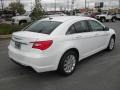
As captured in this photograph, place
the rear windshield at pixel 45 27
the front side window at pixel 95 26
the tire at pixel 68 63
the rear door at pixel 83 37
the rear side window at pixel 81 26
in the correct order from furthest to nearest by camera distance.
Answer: the front side window at pixel 95 26 < the rear side window at pixel 81 26 < the rear door at pixel 83 37 < the rear windshield at pixel 45 27 < the tire at pixel 68 63

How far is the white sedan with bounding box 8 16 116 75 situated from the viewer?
452cm

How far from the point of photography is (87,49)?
591 centimetres

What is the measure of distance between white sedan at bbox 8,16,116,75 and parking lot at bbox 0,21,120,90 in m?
0.36

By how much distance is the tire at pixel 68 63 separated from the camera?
16.1 feet

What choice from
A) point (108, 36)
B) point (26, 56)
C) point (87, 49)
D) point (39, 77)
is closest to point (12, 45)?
point (26, 56)

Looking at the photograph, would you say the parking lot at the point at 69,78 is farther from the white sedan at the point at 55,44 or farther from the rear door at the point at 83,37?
the rear door at the point at 83,37

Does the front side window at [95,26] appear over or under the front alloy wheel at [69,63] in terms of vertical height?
over

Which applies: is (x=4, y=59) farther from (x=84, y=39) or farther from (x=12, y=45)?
(x=84, y=39)

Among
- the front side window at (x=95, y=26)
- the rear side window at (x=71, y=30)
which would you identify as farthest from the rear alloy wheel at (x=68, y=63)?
the front side window at (x=95, y=26)

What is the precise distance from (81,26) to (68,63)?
1286 millimetres

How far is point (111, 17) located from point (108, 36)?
27.8 meters

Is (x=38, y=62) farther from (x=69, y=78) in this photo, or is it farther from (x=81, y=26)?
(x=81, y=26)

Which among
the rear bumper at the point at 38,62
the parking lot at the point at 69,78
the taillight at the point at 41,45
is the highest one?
the taillight at the point at 41,45

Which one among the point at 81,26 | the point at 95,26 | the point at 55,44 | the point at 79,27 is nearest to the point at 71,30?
the point at 79,27
